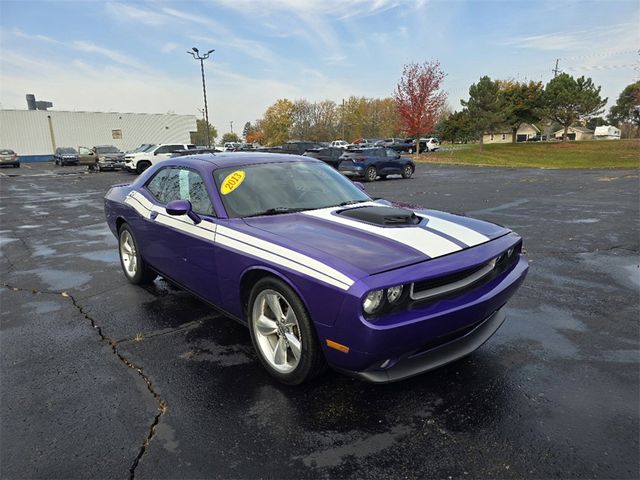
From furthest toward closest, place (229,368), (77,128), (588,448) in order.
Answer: (77,128) → (229,368) → (588,448)

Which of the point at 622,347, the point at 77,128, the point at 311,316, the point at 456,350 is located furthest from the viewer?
the point at 77,128

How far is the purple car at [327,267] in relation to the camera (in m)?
2.38

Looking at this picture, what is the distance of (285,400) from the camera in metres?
2.77

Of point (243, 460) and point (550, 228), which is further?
point (550, 228)

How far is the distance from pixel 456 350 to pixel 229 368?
1.61 metres

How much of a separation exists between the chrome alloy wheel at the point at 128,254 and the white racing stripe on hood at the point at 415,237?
2918mm

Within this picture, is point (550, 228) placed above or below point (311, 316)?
below

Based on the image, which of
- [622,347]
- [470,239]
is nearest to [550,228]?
[622,347]

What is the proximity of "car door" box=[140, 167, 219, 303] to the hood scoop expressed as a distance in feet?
3.54

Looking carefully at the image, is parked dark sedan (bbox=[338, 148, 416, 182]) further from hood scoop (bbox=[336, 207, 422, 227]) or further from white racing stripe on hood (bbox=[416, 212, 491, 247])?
white racing stripe on hood (bbox=[416, 212, 491, 247])

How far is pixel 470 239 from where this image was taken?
296cm

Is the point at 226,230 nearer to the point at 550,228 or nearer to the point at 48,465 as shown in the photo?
the point at 48,465

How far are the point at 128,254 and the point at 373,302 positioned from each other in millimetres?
3869

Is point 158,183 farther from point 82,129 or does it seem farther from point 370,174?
point 82,129
